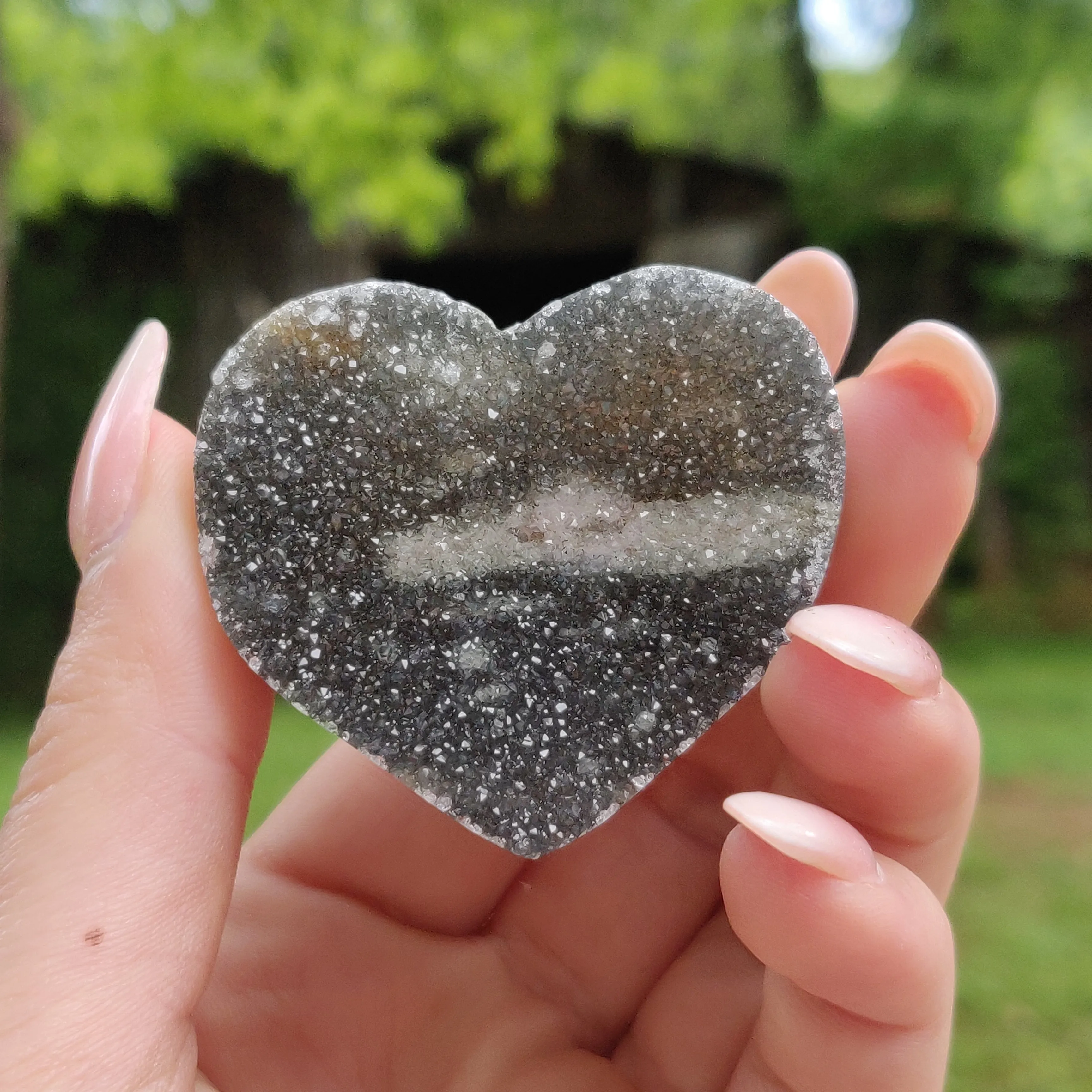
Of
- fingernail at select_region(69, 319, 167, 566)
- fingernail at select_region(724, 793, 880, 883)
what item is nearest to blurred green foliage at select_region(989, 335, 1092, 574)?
fingernail at select_region(724, 793, 880, 883)

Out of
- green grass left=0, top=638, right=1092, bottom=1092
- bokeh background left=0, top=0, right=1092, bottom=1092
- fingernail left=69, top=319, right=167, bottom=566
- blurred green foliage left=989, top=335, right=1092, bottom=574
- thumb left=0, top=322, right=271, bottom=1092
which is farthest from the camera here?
blurred green foliage left=989, top=335, right=1092, bottom=574

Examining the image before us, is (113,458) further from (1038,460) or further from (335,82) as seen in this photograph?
(1038,460)

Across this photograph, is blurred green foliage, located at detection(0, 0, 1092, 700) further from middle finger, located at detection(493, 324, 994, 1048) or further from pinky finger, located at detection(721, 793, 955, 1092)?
pinky finger, located at detection(721, 793, 955, 1092)

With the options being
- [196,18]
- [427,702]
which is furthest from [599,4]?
[427,702]

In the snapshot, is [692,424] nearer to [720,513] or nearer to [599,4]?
[720,513]

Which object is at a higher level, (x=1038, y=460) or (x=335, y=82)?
(x=335, y=82)

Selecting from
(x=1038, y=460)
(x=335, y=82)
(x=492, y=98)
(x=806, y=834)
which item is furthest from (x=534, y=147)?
(x=1038, y=460)
